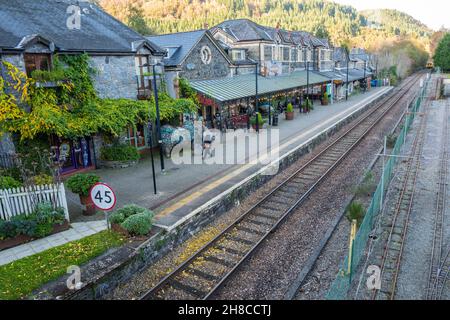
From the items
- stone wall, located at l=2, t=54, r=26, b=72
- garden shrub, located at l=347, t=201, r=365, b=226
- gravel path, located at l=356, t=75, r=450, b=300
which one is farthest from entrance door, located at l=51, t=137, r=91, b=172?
gravel path, located at l=356, t=75, r=450, b=300

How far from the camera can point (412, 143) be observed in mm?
22594

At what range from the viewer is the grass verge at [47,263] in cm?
732

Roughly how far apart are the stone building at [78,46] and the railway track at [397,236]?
10.4m

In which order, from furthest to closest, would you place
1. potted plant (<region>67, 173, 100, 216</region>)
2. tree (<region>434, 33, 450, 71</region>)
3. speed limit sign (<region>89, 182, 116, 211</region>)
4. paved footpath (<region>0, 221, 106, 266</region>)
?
tree (<region>434, 33, 450, 71</region>)
potted plant (<region>67, 173, 100, 216</region>)
speed limit sign (<region>89, 182, 116, 211</region>)
paved footpath (<region>0, 221, 106, 266</region>)

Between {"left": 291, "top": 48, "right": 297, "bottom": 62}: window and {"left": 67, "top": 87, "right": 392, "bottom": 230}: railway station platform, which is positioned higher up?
{"left": 291, "top": 48, "right": 297, "bottom": 62}: window

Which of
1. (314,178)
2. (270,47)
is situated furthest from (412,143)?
(270,47)

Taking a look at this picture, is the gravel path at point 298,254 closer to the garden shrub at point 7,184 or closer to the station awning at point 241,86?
the garden shrub at point 7,184

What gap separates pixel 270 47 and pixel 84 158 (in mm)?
24635

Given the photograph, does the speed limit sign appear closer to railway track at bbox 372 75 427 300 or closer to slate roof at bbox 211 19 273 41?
railway track at bbox 372 75 427 300

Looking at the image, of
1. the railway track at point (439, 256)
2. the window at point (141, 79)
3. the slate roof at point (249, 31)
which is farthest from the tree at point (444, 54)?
the window at point (141, 79)

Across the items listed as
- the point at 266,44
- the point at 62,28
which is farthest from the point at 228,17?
the point at 62,28

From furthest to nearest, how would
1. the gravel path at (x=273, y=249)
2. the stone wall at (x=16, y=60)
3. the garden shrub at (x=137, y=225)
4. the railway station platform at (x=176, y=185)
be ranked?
the stone wall at (x=16, y=60) < the railway station platform at (x=176, y=185) < the garden shrub at (x=137, y=225) < the gravel path at (x=273, y=249)

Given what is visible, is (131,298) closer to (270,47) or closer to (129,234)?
(129,234)

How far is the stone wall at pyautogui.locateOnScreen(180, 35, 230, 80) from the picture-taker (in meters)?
23.2
